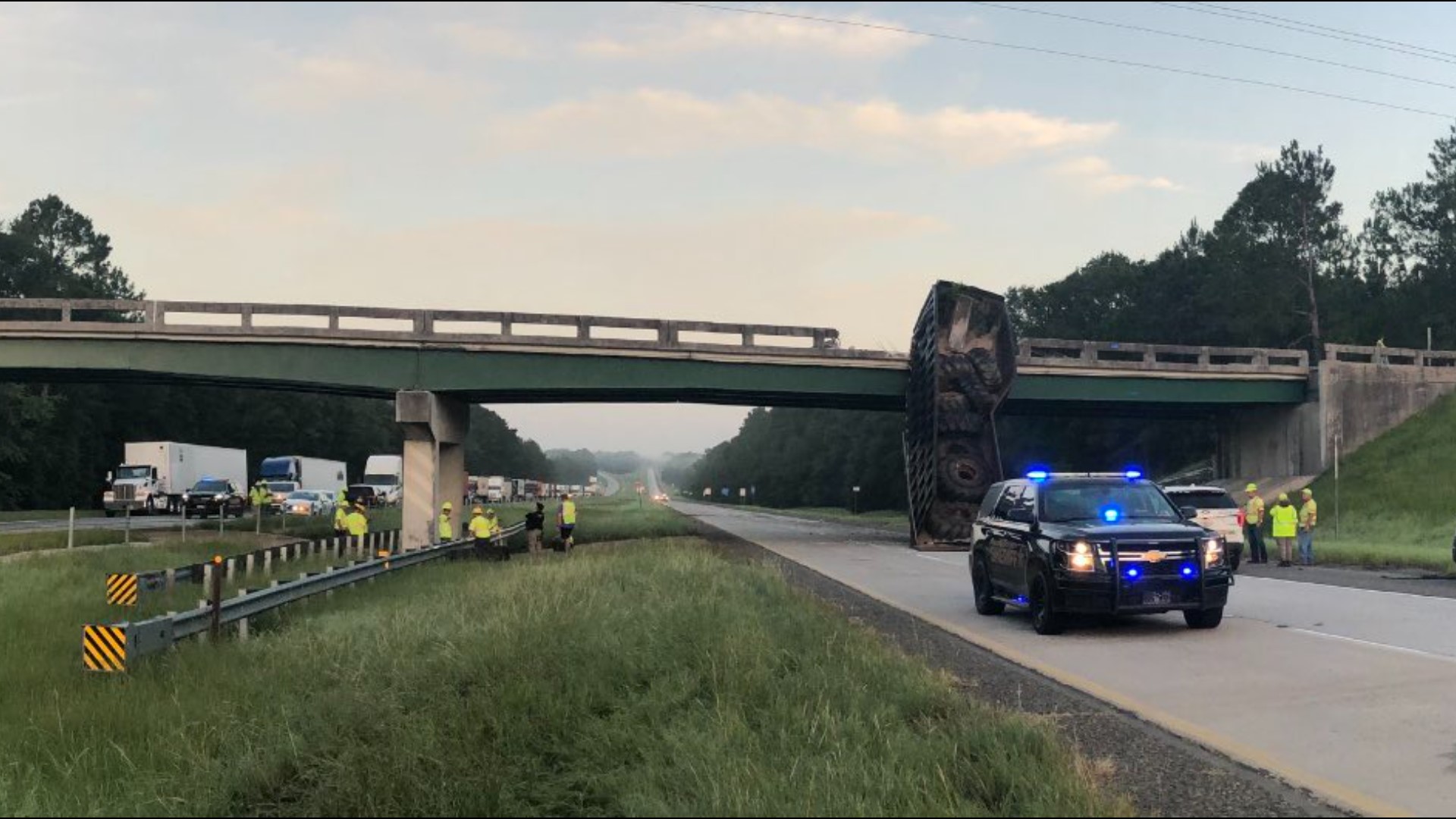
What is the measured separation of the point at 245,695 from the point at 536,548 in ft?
67.5

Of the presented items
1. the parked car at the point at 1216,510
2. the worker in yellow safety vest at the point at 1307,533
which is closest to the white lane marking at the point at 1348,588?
the parked car at the point at 1216,510

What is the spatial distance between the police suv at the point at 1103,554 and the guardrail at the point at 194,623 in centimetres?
887

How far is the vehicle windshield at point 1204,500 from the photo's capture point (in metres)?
21.7

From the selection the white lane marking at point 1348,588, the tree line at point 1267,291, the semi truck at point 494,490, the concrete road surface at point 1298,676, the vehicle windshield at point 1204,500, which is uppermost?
the tree line at point 1267,291

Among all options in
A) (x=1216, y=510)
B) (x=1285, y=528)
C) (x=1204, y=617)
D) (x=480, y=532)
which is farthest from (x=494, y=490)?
(x=1204, y=617)

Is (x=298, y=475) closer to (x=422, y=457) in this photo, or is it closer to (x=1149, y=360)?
(x=422, y=457)

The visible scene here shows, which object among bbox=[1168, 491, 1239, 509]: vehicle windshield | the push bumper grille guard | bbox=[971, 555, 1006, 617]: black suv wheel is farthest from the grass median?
bbox=[1168, 491, 1239, 509]: vehicle windshield

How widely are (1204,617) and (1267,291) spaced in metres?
69.9

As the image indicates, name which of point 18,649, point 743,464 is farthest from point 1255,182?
point 743,464

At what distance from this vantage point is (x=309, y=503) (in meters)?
56.6

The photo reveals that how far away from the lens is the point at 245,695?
9.38 m

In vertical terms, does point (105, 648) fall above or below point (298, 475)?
below

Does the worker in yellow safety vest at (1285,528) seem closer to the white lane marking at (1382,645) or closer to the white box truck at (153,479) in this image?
the white lane marking at (1382,645)

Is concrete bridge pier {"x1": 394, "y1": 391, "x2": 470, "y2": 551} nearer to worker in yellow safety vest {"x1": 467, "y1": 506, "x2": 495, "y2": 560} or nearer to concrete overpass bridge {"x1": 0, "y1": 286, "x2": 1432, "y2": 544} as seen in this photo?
concrete overpass bridge {"x1": 0, "y1": 286, "x2": 1432, "y2": 544}
